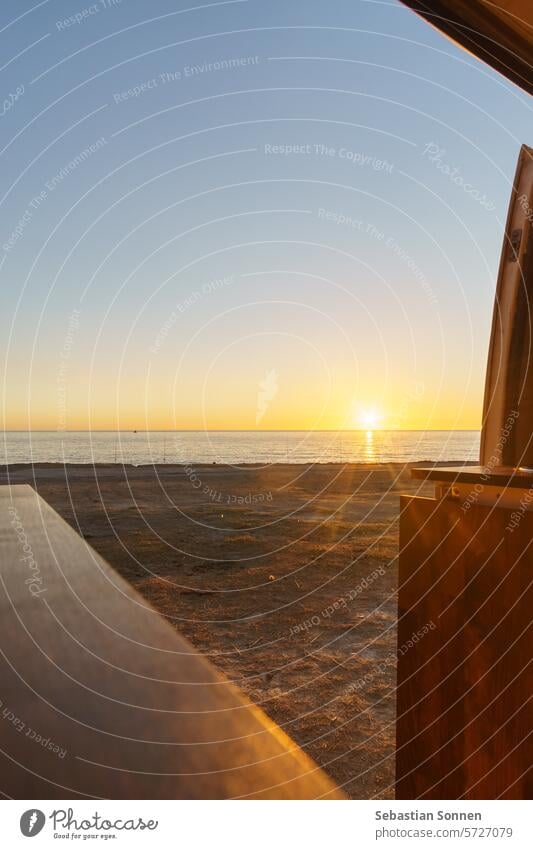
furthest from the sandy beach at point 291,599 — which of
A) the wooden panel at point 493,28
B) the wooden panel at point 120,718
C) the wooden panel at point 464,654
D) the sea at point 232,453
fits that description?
the sea at point 232,453

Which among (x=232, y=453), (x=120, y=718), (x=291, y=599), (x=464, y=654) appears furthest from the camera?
(x=232, y=453)

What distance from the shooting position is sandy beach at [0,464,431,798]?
2.31 m

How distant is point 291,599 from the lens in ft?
14.1

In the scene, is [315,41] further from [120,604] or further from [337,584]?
[337,584]

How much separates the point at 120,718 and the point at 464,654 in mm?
1018

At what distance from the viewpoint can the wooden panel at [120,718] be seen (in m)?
1.30

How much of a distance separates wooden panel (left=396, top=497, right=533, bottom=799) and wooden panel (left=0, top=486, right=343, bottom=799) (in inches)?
12.2

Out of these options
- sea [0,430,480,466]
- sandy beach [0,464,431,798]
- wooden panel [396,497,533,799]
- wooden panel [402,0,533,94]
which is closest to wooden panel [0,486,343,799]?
wooden panel [396,497,533,799]

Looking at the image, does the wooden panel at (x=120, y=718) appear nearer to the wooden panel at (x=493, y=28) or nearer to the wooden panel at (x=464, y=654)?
the wooden panel at (x=464, y=654)

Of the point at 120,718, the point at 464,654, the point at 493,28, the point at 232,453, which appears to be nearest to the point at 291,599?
the point at 120,718

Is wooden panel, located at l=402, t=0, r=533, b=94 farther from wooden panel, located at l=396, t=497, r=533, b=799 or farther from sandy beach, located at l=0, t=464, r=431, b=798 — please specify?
sandy beach, located at l=0, t=464, r=431, b=798

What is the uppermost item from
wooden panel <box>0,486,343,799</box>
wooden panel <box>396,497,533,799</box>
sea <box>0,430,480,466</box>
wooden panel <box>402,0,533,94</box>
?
sea <box>0,430,480,466</box>

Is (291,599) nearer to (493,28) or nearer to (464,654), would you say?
(464,654)

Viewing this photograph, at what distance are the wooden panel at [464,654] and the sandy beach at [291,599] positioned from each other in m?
0.72
